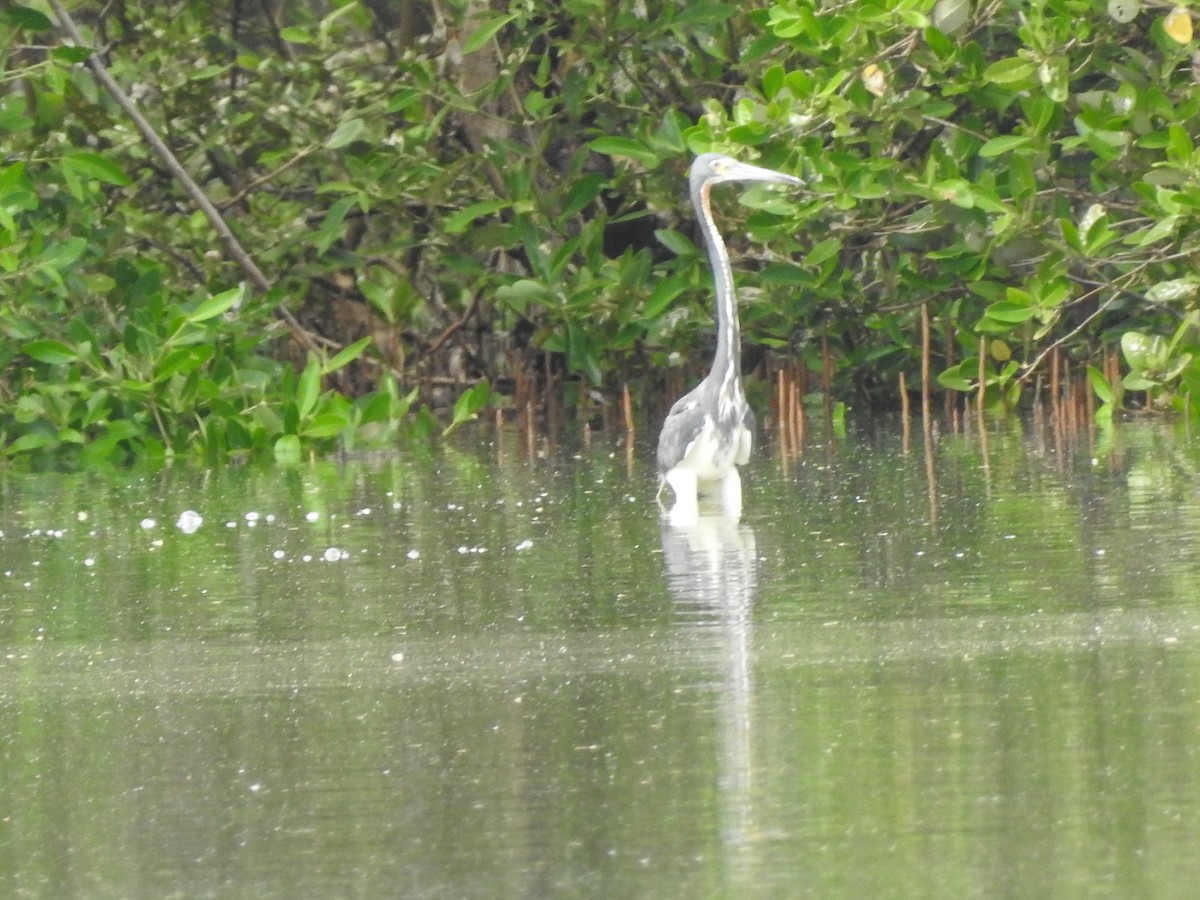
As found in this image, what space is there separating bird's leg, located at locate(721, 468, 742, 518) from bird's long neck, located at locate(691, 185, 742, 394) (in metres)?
0.41

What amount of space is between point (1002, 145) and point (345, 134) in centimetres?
363

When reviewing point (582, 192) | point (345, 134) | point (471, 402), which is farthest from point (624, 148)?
point (345, 134)

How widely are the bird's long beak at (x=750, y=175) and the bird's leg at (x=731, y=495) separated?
1.50 meters

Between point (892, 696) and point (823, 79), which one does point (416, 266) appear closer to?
point (823, 79)

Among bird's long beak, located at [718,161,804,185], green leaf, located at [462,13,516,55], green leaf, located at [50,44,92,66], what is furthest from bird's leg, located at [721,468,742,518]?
green leaf, located at [50,44,92,66]

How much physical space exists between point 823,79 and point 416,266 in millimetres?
4756

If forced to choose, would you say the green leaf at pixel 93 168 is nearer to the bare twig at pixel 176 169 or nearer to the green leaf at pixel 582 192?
the bare twig at pixel 176 169

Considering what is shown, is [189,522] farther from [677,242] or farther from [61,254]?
[677,242]

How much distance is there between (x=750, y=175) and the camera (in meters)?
8.79


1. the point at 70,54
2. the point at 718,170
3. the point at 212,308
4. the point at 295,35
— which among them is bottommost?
the point at 212,308

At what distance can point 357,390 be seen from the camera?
14602 mm

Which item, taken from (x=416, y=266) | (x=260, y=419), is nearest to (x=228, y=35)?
(x=416, y=266)

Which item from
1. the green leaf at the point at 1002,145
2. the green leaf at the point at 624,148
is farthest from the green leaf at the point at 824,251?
the green leaf at the point at 1002,145

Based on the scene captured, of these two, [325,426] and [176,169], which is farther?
[176,169]
